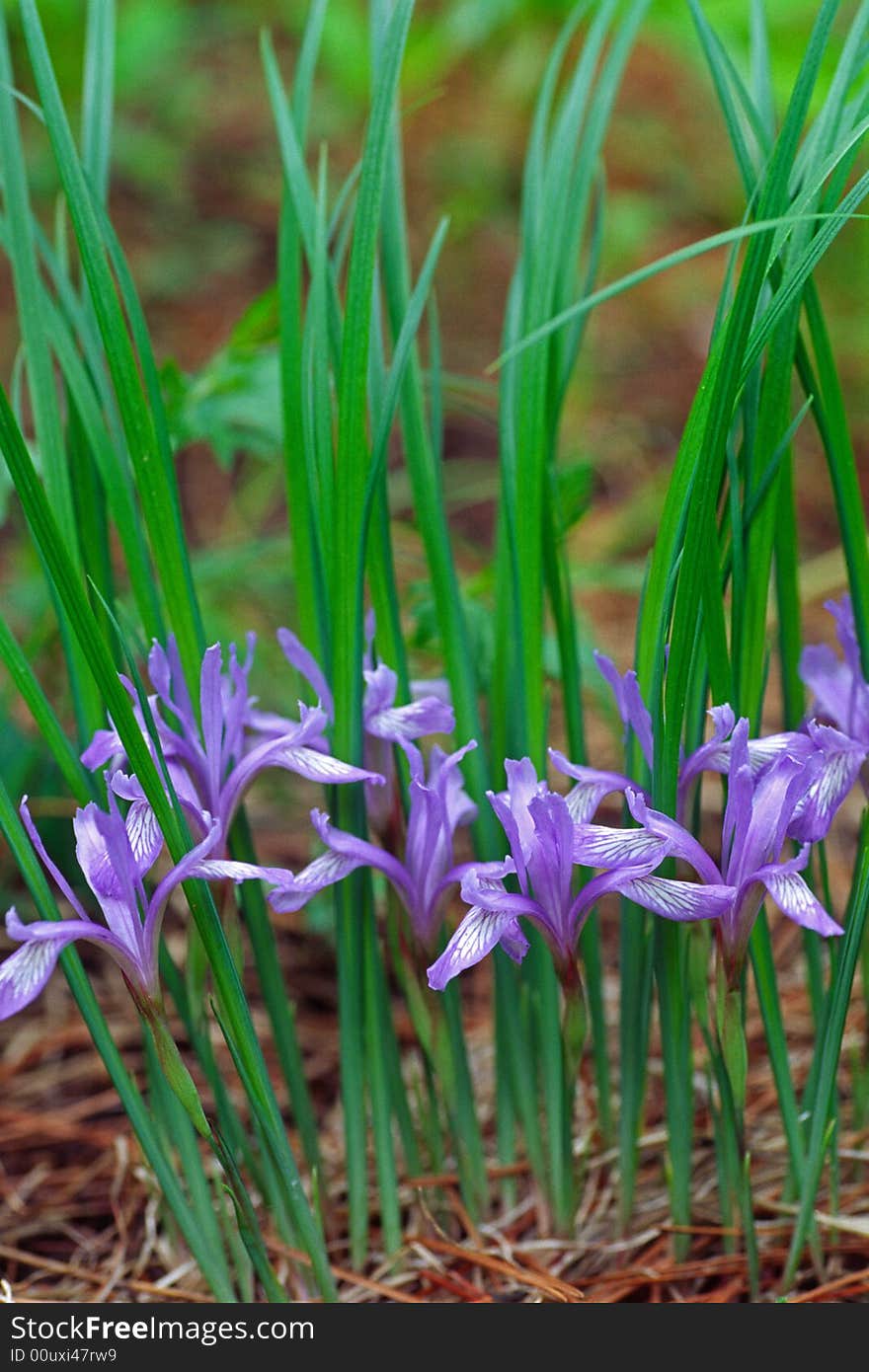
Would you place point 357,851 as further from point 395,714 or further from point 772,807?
point 772,807

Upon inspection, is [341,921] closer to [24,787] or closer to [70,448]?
[70,448]

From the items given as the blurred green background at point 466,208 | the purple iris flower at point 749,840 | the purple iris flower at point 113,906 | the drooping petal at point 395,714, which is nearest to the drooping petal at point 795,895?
the purple iris flower at point 749,840

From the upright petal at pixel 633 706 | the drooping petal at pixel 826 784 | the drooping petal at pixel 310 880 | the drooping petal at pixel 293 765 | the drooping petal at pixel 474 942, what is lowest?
the drooping petal at pixel 474 942

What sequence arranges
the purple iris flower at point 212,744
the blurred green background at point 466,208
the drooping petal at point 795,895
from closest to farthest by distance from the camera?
1. the drooping petal at point 795,895
2. the purple iris flower at point 212,744
3. the blurred green background at point 466,208

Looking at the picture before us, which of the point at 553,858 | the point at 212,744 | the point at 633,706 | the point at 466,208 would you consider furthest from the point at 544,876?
the point at 466,208

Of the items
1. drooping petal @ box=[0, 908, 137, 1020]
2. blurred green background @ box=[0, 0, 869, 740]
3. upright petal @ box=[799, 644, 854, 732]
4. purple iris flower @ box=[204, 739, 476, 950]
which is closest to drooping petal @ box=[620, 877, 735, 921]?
purple iris flower @ box=[204, 739, 476, 950]

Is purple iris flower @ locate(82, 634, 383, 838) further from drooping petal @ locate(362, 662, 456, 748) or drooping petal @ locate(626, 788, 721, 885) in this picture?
drooping petal @ locate(626, 788, 721, 885)

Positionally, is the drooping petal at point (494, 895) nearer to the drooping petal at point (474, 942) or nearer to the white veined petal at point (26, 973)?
the drooping petal at point (474, 942)
